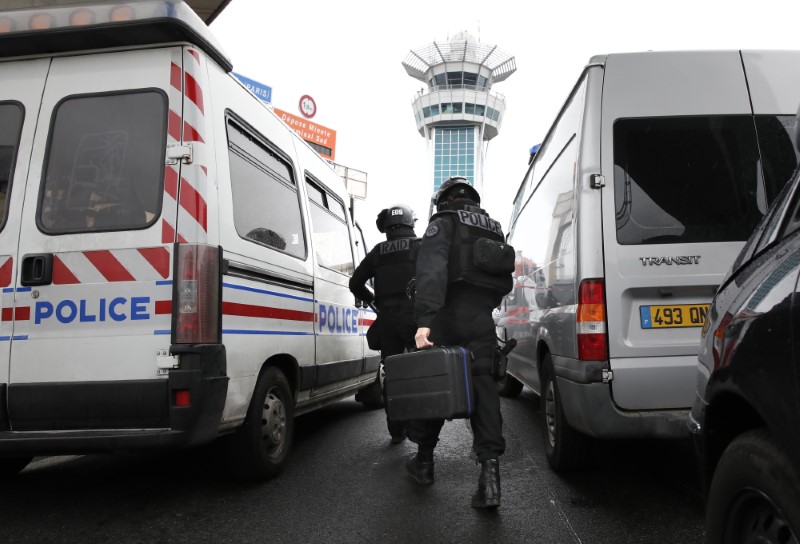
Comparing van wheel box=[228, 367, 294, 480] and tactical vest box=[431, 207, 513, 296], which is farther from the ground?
tactical vest box=[431, 207, 513, 296]

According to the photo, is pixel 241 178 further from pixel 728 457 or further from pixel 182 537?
pixel 728 457

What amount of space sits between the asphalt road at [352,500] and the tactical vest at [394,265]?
121 cm

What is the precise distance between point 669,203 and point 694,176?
22cm

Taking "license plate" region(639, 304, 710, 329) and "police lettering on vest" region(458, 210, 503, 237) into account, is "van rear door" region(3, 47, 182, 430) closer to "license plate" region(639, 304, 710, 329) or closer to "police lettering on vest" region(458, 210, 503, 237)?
"police lettering on vest" region(458, 210, 503, 237)

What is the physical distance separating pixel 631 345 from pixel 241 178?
232 cm

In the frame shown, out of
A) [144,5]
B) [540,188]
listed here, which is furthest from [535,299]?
[144,5]

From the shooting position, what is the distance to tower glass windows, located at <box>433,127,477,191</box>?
9219 cm

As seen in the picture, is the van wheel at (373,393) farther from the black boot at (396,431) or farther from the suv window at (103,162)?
the suv window at (103,162)

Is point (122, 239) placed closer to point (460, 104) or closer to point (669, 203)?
point (669, 203)

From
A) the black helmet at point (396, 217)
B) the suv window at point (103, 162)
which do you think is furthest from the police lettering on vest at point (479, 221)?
the suv window at point (103, 162)

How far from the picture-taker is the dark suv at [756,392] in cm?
134

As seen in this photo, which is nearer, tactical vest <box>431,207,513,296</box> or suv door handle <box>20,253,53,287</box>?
suv door handle <box>20,253,53,287</box>

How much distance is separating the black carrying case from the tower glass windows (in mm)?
90401

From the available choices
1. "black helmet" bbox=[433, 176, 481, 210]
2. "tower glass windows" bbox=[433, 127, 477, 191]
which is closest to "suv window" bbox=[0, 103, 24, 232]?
"black helmet" bbox=[433, 176, 481, 210]
